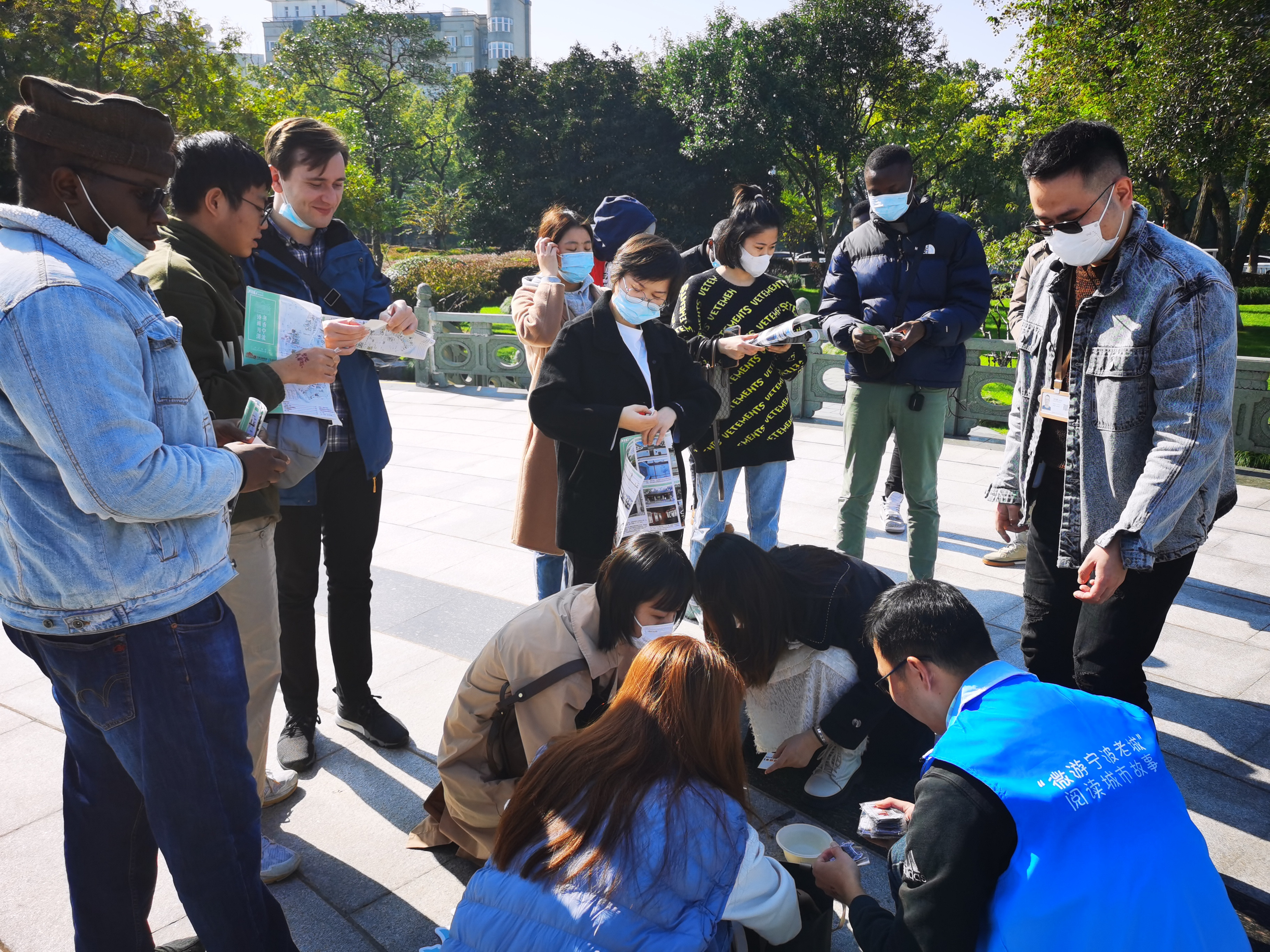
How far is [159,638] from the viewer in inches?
64.9

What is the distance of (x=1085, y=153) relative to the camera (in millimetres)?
2258

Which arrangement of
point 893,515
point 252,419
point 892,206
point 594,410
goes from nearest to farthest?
point 252,419 → point 594,410 → point 892,206 → point 893,515

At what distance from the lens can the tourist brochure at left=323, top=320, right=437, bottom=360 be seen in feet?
9.04

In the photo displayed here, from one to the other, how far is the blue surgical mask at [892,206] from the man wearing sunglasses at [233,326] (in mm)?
2637

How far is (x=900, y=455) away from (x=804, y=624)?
5.37 feet

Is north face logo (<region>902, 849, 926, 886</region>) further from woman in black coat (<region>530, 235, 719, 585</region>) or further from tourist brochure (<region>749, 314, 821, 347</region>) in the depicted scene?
tourist brochure (<region>749, 314, 821, 347</region>)

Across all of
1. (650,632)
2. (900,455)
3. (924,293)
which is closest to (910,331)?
(924,293)

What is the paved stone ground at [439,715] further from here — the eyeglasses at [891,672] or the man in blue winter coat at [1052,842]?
the man in blue winter coat at [1052,842]

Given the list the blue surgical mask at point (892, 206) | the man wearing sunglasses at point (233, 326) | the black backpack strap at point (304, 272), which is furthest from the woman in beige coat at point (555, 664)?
the blue surgical mask at point (892, 206)

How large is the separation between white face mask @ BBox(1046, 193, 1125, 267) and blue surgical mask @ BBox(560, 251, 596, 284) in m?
1.99

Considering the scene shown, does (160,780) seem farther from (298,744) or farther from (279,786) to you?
(298,744)

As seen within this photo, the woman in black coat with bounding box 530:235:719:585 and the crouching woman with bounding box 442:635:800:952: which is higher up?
the woman in black coat with bounding box 530:235:719:585

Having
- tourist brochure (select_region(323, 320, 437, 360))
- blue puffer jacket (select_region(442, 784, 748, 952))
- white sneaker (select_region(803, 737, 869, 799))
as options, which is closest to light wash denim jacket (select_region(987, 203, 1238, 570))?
white sneaker (select_region(803, 737, 869, 799))

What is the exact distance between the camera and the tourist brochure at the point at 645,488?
313 centimetres
